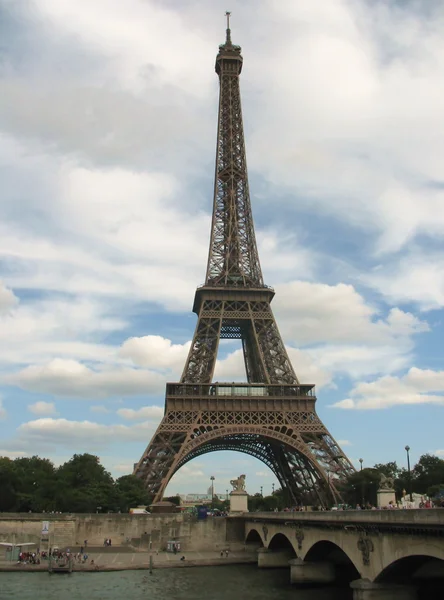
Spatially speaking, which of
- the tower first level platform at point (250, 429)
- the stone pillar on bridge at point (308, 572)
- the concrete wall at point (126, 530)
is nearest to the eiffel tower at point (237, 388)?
the tower first level platform at point (250, 429)

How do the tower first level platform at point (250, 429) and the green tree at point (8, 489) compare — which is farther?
the green tree at point (8, 489)

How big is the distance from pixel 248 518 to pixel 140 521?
1216cm

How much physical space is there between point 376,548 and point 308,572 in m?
16.1

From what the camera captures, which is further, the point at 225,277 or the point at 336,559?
the point at 225,277

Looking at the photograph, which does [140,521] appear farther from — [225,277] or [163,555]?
[225,277]

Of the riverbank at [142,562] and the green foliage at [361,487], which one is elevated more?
the green foliage at [361,487]

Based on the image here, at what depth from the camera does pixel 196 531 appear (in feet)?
224

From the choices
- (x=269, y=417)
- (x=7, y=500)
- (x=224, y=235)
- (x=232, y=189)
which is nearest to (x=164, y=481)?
(x=269, y=417)

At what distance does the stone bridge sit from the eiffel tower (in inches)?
893

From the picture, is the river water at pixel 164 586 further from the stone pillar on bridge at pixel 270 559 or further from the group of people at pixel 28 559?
the group of people at pixel 28 559

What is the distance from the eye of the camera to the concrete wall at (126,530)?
220 feet

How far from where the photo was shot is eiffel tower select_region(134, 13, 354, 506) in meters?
73.3

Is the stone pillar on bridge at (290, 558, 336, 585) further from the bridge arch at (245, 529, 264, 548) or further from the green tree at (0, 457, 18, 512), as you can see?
the green tree at (0, 457, 18, 512)

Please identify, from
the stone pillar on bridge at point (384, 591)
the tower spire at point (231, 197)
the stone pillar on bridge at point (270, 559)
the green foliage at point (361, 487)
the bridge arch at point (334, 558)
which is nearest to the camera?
the stone pillar on bridge at point (384, 591)
